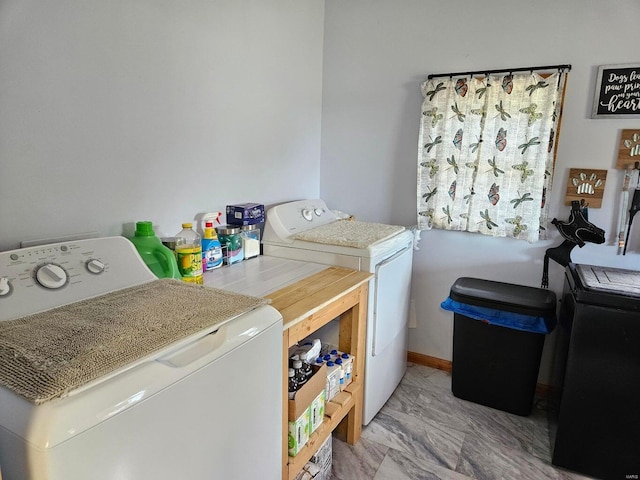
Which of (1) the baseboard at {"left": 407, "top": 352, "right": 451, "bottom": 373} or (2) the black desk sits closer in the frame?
(2) the black desk

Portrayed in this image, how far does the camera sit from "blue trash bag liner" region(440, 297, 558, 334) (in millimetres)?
2105

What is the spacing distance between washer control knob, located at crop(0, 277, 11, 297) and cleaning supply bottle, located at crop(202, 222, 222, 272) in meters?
0.75

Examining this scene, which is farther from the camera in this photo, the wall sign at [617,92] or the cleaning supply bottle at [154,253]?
the wall sign at [617,92]

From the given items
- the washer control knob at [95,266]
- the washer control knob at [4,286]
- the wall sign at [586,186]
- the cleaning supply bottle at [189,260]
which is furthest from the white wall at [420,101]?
the washer control knob at [4,286]

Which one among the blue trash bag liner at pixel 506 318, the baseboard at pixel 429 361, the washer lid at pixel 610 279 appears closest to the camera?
the washer lid at pixel 610 279

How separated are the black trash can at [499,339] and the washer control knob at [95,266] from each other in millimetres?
1704

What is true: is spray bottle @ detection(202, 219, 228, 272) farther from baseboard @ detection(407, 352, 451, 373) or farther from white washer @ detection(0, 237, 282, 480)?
baseboard @ detection(407, 352, 451, 373)

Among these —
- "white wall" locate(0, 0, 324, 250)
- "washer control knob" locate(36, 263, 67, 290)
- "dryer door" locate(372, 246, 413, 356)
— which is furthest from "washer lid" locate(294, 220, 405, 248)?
"washer control knob" locate(36, 263, 67, 290)

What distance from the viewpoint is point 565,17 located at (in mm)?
2141

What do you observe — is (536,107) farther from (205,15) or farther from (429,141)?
(205,15)


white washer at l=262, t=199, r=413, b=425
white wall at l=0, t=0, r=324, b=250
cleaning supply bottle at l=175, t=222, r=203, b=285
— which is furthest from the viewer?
white washer at l=262, t=199, r=413, b=425

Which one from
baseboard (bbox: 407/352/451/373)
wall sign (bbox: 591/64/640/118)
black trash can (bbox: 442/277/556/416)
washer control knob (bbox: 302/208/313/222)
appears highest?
wall sign (bbox: 591/64/640/118)

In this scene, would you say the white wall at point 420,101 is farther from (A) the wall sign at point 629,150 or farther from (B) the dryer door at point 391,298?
(B) the dryer door at point 391,298

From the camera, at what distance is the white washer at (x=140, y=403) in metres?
0.70
